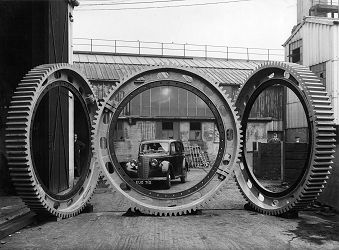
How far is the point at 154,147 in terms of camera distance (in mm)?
14141

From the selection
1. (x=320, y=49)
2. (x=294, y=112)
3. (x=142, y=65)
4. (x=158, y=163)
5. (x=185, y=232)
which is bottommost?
(x=185, y=232)

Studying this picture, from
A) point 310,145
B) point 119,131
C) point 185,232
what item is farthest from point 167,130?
point 185,232

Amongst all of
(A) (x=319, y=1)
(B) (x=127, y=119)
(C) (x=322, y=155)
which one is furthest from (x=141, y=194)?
(A) (x=319, y=1)

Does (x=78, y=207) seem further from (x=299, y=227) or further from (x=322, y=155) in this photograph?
(x=322, y=155)

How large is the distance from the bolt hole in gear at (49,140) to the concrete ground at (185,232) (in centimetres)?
53

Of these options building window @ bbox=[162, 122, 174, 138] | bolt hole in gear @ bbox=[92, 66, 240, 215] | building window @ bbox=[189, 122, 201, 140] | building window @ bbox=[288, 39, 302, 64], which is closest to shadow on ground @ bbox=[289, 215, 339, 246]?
bolt hole in gear @ bbox=[92, 66, 240, 215]

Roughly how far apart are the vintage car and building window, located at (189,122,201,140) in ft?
39.8

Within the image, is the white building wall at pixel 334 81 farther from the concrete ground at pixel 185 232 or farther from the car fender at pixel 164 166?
the concrete ground at pixel 185 232

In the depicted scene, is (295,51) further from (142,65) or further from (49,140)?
(49,140)

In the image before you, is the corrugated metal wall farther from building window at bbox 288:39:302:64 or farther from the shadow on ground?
the shadow on ground

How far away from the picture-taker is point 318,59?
1856 centimetres

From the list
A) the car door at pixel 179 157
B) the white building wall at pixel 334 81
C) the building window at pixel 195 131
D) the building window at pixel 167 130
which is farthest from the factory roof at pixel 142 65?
the car door at pixel 179 157

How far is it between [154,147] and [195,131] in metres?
13.1

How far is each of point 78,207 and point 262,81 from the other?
527cm
